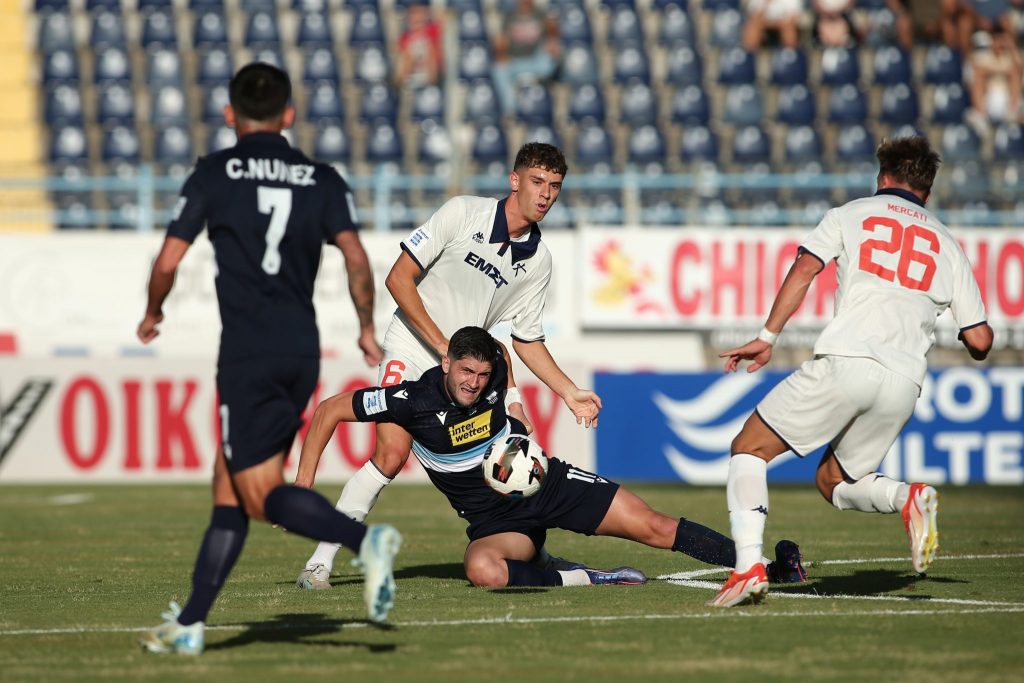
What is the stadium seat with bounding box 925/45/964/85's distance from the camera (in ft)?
77.8

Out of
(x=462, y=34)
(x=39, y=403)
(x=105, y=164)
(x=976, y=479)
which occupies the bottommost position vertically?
(x=976, y=479)

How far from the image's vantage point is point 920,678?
521 cm

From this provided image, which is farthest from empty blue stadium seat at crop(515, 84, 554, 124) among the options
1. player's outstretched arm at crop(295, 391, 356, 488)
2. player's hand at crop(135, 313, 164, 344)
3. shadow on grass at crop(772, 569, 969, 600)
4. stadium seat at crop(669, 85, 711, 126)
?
player's hand at crop(135, 313, 164, 344)

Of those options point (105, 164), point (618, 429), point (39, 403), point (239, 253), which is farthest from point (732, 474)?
point (105, 164)

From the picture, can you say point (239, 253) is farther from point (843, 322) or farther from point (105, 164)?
point (105, 164)

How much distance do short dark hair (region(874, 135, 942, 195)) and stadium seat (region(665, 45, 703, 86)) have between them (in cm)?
1629

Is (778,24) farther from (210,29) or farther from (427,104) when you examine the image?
(210,29)

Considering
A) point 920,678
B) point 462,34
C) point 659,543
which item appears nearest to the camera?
point 920,678

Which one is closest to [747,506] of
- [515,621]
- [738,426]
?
[515,621]

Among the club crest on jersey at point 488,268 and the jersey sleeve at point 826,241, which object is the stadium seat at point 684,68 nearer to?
the club crest on jersey at point 488,268

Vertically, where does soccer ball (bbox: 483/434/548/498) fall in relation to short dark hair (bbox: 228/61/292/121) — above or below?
below

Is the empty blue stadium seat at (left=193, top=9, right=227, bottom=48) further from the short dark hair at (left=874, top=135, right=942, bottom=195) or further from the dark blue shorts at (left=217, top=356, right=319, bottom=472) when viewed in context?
the dark blue shorts at (left=217, top=356, right=319, bottom=472)

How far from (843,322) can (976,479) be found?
10.8 m

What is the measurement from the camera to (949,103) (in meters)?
23.3
